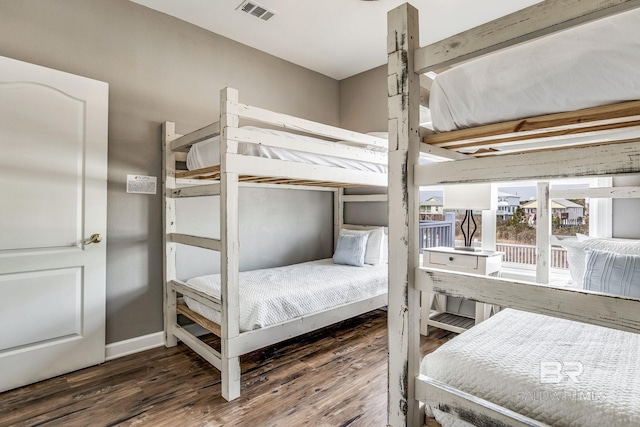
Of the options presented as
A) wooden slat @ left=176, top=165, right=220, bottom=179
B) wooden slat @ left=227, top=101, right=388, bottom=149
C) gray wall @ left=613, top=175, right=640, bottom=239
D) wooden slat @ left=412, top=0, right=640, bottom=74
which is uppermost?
wooden slat @ left=227, top=101, right=388, bottom=149

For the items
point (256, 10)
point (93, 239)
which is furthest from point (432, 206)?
point (93, 239)

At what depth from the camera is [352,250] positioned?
3.29 metres

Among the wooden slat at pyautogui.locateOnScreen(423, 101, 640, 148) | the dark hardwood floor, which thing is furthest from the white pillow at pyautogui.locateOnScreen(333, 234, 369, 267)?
the wooden slat at pyautogui.locateOnScreen(423, 101, 640, 148)

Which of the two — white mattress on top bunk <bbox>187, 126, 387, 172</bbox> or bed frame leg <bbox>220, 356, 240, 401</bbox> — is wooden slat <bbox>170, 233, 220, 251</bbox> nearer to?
white mattress on top bunk <bbox>187, 126, 387, 172</bbox>

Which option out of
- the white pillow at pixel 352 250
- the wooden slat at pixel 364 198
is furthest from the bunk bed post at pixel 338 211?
the white pillow at pixel 352 250

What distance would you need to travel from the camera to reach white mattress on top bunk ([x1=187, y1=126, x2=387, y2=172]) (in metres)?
2.04

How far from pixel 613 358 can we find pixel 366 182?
176 centimetres

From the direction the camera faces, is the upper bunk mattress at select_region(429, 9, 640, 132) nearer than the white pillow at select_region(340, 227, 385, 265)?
Yes

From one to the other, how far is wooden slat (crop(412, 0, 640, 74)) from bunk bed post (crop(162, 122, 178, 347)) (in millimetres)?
2171

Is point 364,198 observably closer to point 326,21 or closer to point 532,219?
point 532,219

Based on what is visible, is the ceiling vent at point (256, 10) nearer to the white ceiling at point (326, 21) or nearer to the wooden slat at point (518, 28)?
the white ceiling at point (326, 21)

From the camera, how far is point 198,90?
289cm

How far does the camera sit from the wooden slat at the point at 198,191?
2064mm

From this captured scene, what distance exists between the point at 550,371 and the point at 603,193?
171 centimetres
